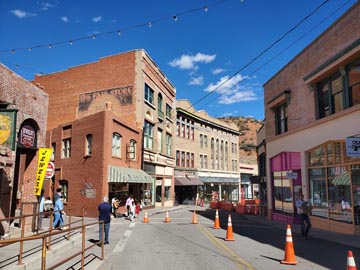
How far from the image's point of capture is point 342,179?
16.3 meters

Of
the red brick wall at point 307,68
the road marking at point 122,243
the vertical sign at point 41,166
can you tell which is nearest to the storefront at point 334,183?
the red brick wall at point 307,68

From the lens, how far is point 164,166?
38875 millimetres

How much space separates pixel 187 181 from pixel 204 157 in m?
7.59

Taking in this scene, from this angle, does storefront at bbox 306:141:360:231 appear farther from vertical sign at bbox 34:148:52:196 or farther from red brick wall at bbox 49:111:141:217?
red brick wall at bbox 49:111:141:217

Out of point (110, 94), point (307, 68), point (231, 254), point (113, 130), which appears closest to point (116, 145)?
point (113, 130)

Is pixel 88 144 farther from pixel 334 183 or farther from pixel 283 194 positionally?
pixel 334 183

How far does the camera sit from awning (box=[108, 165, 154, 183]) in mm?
25319

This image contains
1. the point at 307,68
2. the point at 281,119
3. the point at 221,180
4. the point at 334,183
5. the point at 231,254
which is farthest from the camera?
the point at 221,180

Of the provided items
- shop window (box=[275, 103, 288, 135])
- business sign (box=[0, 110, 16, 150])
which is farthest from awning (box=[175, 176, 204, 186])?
business sign (box=[0, 110, 16, 150])

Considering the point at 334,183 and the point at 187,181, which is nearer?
the point at 334,183

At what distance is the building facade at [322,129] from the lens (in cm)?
1562

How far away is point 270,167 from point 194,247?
48.4 feet

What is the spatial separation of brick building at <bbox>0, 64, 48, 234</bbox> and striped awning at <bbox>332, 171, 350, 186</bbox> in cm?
1306

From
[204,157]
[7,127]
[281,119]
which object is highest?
[281,119]
